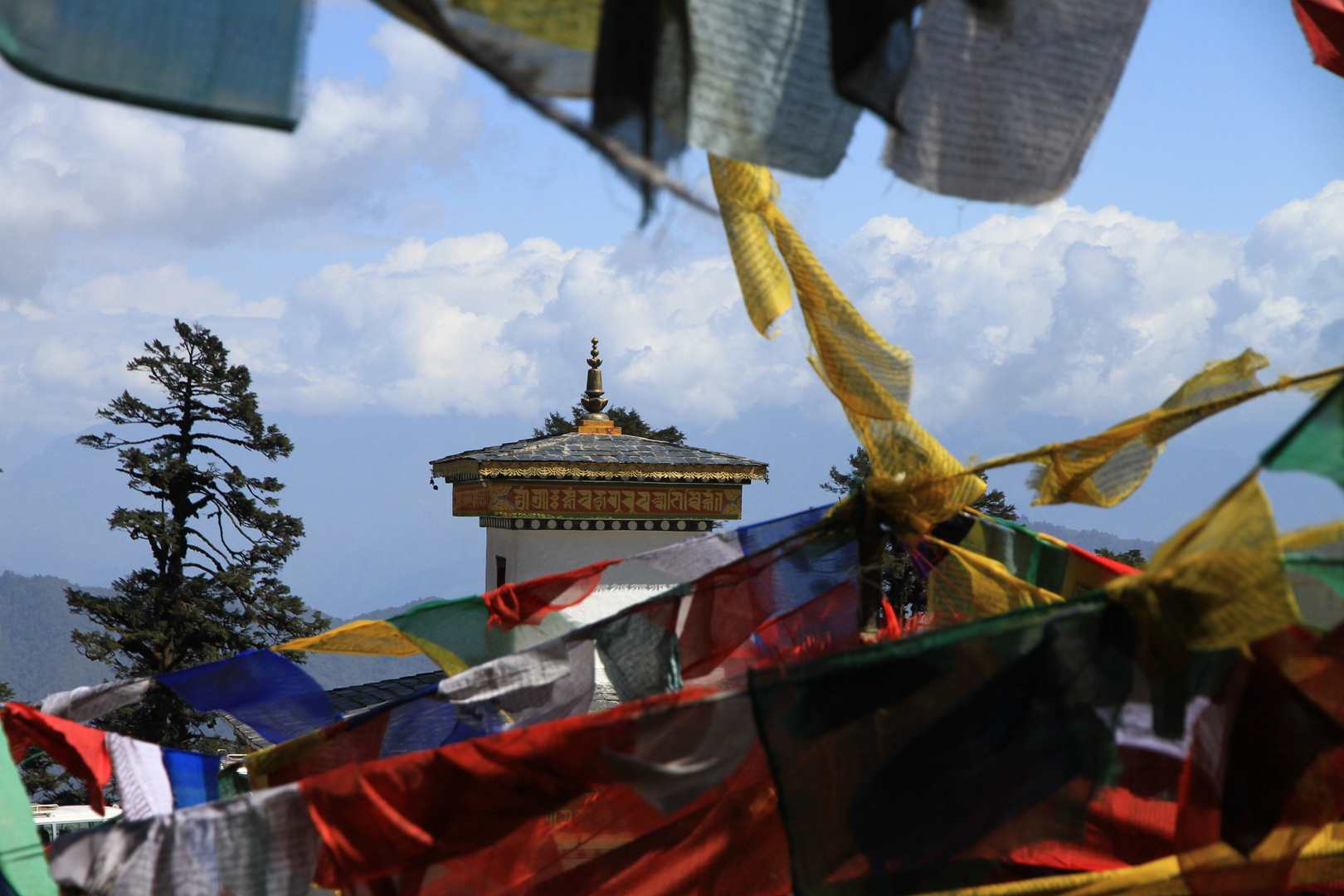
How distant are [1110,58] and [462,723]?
2359mm

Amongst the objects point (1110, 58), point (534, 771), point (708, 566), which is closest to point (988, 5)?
point (1110, 58)

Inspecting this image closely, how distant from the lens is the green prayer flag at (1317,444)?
1914mm

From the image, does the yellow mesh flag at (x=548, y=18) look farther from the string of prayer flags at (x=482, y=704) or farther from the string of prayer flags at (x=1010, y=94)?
the string of prayer flags at (x=482, y=704)

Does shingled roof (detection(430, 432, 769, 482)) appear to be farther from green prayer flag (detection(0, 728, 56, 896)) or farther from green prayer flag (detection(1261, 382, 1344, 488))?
green prayer flag (detection(1261, 382, 1344, 488))

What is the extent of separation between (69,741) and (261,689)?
69 centimetres

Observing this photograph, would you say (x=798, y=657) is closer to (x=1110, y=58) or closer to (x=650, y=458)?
(x=1110, y=58)

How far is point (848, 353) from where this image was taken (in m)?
3.06

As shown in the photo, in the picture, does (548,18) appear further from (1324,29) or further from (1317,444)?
(1324,29)

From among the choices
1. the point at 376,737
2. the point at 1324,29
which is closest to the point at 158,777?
the point at 376,737

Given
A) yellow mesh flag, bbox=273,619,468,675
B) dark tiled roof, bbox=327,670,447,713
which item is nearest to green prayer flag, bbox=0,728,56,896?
yellow mesh flag, bbox=273,619,468,675

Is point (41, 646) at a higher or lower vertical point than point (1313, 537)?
lower

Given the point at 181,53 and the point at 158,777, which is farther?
the point at 158,777

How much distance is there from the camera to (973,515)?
12.5ft

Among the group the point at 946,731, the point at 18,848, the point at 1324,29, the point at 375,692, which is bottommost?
the point at 375,692
